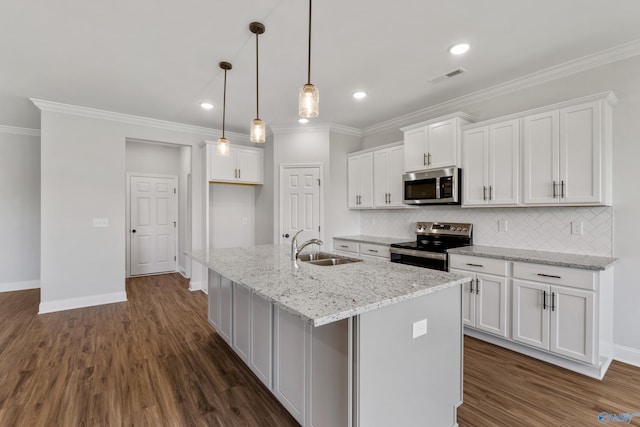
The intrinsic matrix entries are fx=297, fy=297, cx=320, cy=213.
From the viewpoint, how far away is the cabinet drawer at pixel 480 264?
2.78m

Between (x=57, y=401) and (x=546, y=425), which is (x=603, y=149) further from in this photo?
(x=57, y=401)

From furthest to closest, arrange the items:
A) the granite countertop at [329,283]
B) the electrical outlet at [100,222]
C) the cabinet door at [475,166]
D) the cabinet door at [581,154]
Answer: the electrical outlet at [100,222] < the cabinet door at [475,166] < the cabinet door at [581,154] < the granite countertop at [329,283]

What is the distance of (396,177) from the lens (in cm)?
417

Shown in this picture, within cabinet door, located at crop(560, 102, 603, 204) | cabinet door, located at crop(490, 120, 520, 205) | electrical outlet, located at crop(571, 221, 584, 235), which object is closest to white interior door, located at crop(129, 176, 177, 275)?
cabinet door, located at crop(490, 120, 520, 205)

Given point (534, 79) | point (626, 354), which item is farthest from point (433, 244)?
point (534, 79)

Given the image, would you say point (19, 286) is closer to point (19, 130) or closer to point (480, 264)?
point (19, 130)

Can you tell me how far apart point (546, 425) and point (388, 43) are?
293 centimetres

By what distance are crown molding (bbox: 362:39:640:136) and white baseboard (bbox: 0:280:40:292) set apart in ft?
22.0

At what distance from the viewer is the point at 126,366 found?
2.56m

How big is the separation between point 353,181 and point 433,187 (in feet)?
4.91

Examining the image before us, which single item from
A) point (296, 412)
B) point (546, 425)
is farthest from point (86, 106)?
point (546, 425)

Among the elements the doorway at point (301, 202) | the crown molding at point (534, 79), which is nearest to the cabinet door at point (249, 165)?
the doorway at point (301, 202)

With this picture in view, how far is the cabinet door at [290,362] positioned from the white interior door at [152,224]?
17.1 feet

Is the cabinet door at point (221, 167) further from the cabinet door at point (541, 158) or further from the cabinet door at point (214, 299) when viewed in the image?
the cabinet door at point (541, 158)
